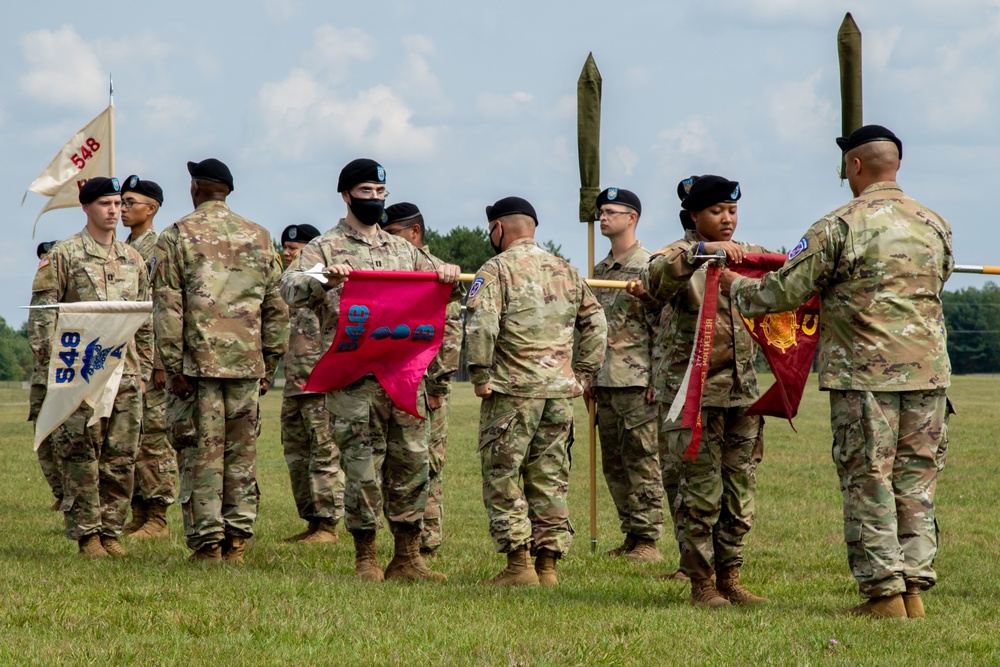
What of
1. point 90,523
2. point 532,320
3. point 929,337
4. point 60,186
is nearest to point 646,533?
point 532,320

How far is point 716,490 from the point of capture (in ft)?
23.1

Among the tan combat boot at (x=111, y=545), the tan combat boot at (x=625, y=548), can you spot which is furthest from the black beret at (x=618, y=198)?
the tan combat boot at (x=111, y=545)

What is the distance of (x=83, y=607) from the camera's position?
255 inches

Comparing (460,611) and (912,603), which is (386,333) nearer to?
(460,611)

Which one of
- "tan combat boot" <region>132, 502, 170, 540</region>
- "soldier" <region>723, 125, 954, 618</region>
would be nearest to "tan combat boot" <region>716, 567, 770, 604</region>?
"soldier" <region>723, 125, 954, 618</region>

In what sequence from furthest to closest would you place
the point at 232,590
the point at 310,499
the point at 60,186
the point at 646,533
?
the point at 60,186 < the point at 310,499 < the point at 646,533 < the point at 232,590

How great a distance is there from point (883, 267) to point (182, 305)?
15.1 ft

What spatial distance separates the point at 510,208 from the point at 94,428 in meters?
3.46

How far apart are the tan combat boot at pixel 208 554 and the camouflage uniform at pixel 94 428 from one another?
0.98 m

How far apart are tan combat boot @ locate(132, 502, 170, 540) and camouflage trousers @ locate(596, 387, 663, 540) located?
3828 mm

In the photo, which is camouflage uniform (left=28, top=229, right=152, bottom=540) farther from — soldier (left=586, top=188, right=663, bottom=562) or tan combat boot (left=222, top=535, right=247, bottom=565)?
soldier (left=586, top=188, right=663, bottom=562)

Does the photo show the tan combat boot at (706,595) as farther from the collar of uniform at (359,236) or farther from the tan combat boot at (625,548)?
the collar of uniform at (359,236)

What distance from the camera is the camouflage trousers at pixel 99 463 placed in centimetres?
877

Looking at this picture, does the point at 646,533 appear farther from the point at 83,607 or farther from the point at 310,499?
the point at 83,607
